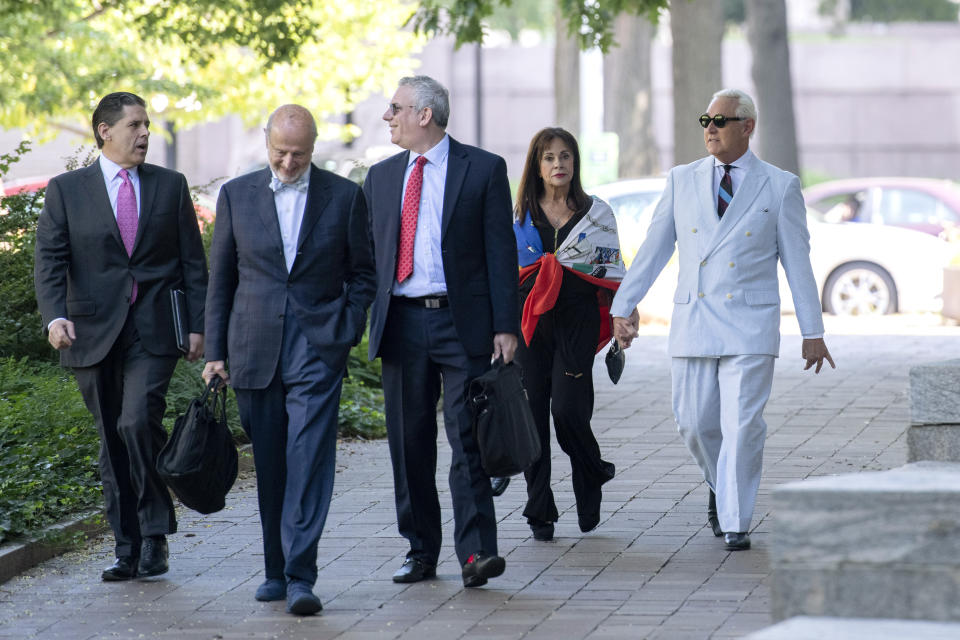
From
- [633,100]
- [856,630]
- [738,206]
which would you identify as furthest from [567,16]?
A: [633,100]

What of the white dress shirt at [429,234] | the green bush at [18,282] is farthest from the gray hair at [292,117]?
the green bush at [18,282]

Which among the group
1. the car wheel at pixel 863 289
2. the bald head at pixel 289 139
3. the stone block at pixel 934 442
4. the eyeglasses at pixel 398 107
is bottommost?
the car wheel at pixel 863 289

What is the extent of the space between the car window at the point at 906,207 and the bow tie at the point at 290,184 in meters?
16.0

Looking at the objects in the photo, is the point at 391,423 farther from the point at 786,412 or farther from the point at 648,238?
A: the point at 786,412

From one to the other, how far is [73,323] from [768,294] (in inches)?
115

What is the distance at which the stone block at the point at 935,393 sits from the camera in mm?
6140

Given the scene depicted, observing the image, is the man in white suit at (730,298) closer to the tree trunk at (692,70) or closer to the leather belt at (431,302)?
the leather belt at (431,302)

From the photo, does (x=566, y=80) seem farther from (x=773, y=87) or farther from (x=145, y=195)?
(x=145, y=195)

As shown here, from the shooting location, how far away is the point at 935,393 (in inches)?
244

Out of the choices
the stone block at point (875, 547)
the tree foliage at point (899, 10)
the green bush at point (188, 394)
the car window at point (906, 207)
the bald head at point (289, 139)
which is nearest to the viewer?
the stone block at point (875, 547)

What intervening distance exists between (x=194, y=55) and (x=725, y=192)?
29.2 ft

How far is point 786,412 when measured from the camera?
37.8 ft

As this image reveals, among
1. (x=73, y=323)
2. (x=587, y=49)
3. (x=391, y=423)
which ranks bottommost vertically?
(x=391, y=423)

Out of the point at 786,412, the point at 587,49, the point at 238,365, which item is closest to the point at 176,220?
the point at 238,365
